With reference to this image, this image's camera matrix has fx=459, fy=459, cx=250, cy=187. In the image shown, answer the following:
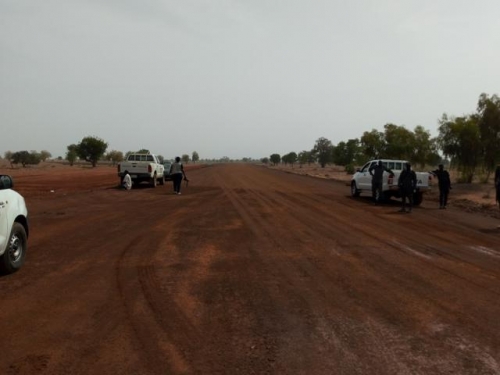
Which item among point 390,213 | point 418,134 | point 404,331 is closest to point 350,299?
point 404,331

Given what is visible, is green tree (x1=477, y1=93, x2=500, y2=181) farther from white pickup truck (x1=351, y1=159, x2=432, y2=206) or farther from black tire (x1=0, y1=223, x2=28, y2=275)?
black tire (x1=0, y1=223, x2=28, y2=275)

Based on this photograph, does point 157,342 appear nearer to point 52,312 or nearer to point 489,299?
point 52,312

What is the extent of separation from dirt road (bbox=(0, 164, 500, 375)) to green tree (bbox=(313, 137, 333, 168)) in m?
125

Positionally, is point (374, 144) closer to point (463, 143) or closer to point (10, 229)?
point (463, 143)

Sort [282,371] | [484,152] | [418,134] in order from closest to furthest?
[282,371]
[484,152]
[418,134]

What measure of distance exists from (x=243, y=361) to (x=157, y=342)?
0.89 meters

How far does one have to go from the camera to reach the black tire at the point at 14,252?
22.1 feet

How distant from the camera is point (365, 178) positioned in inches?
848

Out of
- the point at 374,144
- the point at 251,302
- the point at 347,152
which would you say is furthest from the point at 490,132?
the point at 347,152

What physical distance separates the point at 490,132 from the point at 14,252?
34014 mm

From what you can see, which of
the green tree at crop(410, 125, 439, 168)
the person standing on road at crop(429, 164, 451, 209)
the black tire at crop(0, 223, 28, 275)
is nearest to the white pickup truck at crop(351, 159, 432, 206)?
the person standing on road at crop(429, 164, 451, 209)

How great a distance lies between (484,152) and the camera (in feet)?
111

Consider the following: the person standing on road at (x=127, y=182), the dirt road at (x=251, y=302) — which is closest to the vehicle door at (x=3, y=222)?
the dirt road at (x=251, y=302)

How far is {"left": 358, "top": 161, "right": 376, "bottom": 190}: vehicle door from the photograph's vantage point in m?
21.1
